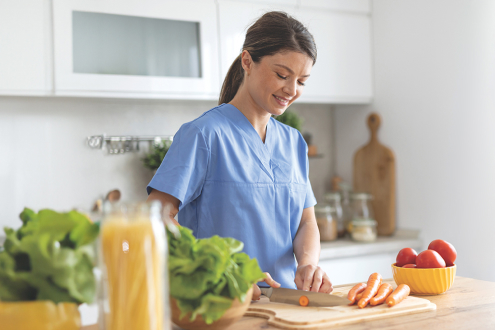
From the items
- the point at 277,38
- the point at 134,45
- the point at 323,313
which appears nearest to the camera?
the point at 323,313

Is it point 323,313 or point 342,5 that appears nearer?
point 323,313

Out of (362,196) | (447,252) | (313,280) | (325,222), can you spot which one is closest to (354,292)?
(313,280)

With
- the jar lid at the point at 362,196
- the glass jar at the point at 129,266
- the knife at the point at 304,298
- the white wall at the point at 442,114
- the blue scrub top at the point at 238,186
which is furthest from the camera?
the jar lid at the point at 362,196

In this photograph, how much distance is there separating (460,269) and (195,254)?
184 centimetres

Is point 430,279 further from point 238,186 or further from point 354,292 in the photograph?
point 238,186

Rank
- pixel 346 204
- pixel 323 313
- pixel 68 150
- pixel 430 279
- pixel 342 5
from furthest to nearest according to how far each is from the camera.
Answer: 1. pixel 346 204
2. pixel 342 5
3. pixel 68 150
4. pixel 430 279
5. pixel 323 313

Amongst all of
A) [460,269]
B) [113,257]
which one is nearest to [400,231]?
[460,269]

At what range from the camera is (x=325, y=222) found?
2.59m

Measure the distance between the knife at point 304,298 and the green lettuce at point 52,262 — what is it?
467 mm

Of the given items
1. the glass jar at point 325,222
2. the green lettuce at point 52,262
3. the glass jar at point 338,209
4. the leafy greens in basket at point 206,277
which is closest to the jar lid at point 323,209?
the glass jar at point 325,222

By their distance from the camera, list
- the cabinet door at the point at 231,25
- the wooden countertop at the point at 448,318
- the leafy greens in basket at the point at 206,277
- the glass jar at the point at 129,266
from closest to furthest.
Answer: the glass jar at the point at 129,266 → the leafy greens in basket at the point at 206,277 → the wooden countertop at the point at 448,318 → the cabinet door at the point at 231,25

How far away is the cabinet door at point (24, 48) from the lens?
2004mm

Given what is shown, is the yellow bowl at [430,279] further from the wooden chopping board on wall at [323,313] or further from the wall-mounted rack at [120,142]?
the wall-mounted rack at [120,142]

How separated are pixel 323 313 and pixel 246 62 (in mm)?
711
